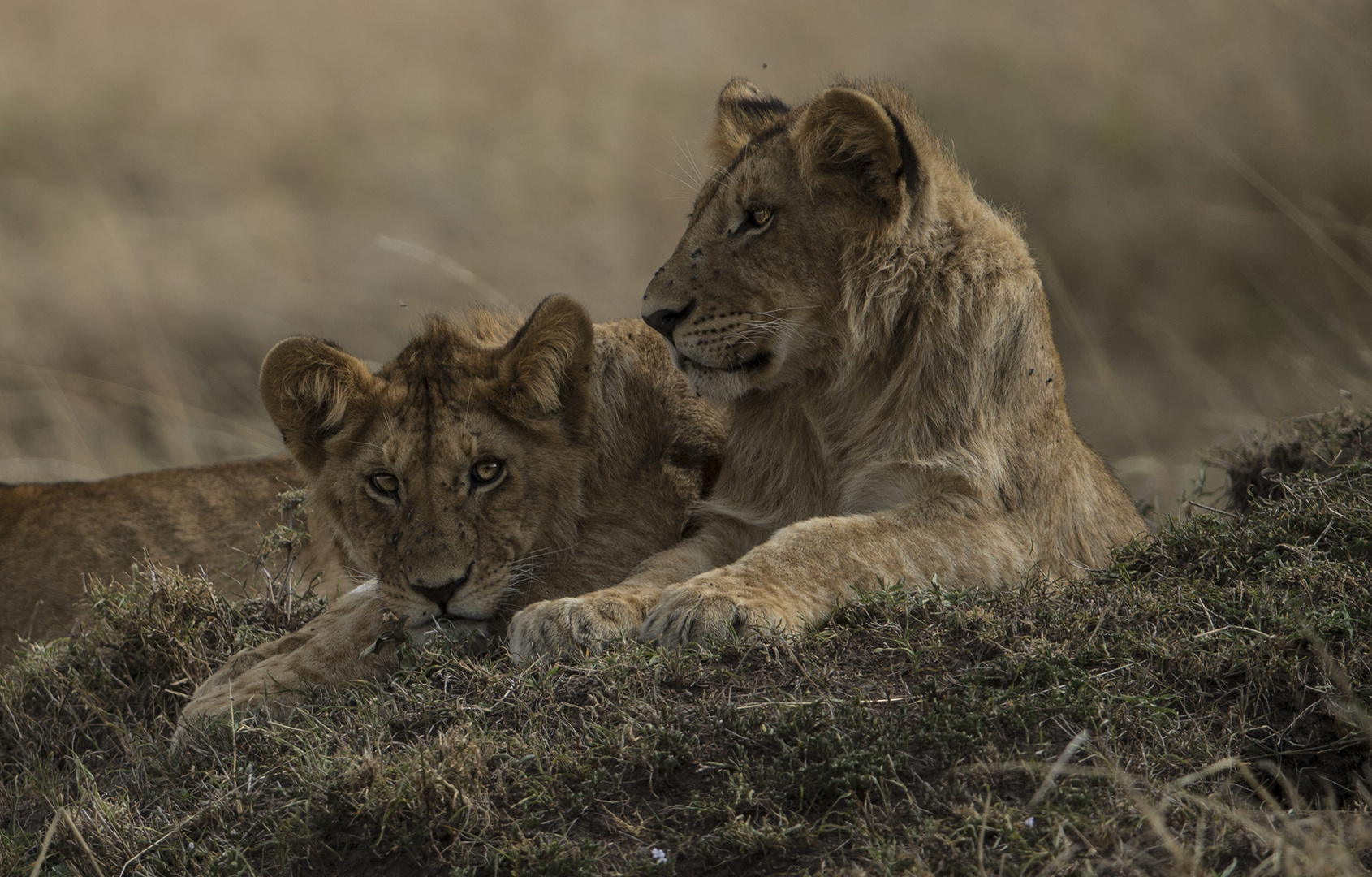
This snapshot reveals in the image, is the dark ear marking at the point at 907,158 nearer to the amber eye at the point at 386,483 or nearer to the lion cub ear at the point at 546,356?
the lion cub ear at the point at 546,356

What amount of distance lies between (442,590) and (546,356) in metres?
0.82

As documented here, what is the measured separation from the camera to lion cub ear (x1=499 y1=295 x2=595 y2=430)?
4180 millimetres

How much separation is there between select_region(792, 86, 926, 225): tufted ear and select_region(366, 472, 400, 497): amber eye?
1551 mm

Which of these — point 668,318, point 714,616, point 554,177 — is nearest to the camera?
point 714,616

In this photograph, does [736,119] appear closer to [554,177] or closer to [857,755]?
[857,755]

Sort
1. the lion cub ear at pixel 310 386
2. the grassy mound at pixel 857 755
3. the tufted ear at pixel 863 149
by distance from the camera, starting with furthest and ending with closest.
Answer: the lion cub ear at pixel 310 386, the tufted ear at pixel 863 149, the grassy mound at pixel 857 755

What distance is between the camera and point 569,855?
2.72 meters

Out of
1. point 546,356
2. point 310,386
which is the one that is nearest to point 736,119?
point 546,356

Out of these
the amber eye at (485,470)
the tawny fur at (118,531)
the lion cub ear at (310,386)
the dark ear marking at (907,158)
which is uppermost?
the dark ear marking at (907,158)

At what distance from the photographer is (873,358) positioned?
4273 millimetres

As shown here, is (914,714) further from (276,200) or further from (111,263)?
(276,200)

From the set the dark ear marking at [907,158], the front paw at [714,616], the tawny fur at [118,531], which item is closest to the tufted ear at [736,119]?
the dark ear marking at [907,158]

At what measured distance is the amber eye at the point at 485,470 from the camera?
404 centimetres

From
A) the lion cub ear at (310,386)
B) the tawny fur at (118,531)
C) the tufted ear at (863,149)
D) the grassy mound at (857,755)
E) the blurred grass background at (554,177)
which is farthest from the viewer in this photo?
the blurred grass background at (554,177)
